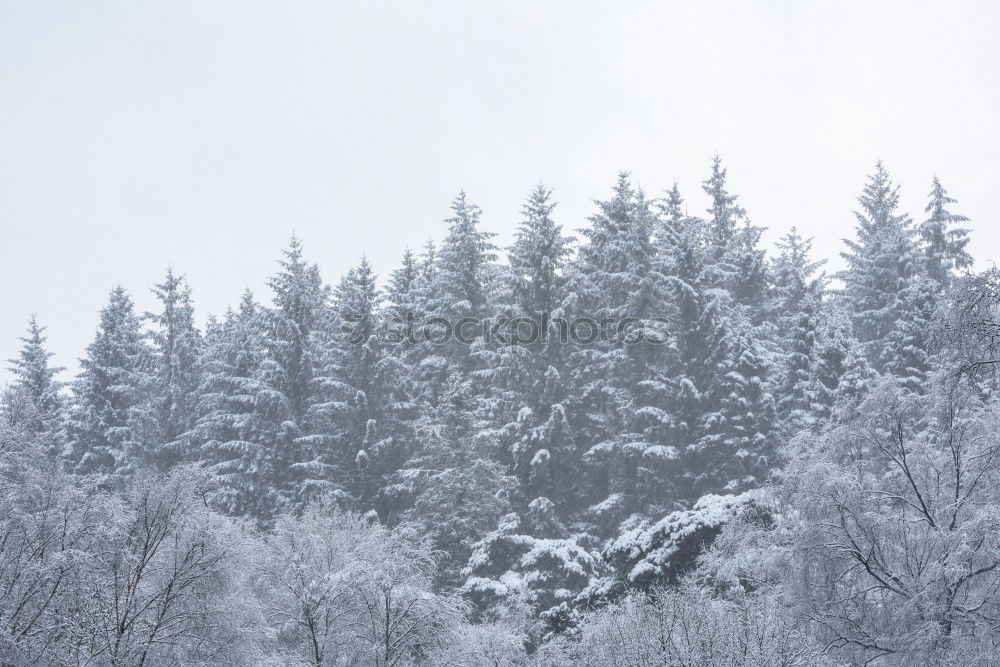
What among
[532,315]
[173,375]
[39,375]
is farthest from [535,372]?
[39,375]

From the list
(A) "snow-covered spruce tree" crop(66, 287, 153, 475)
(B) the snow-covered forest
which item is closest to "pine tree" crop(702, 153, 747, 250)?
(B) the snow-covered forest

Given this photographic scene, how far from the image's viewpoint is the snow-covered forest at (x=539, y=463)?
45.5 ft

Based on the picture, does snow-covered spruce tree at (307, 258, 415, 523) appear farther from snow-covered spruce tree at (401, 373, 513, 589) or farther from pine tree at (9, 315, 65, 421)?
pine tree at (9, 315, 65, 421)

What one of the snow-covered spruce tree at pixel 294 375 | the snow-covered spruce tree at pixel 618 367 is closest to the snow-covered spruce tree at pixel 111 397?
the snow-covered spruce tree at pixel 294 375

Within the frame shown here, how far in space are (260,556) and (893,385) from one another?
1623cm

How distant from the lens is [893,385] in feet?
51.8

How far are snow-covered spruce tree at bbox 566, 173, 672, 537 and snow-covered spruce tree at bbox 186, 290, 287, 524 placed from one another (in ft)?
42.2

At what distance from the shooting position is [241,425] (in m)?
37.5

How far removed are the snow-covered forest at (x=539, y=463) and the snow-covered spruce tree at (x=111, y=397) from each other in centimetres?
17

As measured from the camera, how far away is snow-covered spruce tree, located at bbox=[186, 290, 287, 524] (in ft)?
119

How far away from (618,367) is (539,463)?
5543mm

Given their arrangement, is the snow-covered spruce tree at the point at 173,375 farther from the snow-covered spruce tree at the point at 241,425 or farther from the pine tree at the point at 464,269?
the pine tree at the point at 464,269

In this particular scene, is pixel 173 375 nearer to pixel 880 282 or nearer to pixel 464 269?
pixel 464 269

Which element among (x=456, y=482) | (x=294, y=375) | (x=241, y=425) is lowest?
(x=456, y=482)
